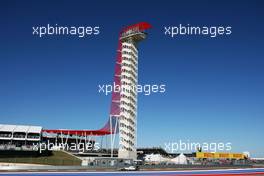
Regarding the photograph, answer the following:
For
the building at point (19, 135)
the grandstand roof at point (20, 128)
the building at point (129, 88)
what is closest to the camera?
the building at point (129, 88)

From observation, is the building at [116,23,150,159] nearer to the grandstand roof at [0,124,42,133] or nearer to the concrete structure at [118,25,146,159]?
the concrete structure at [118,25,146,159]

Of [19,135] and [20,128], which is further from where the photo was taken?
[20,128]

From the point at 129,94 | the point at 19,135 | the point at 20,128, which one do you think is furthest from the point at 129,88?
the point at 19,135

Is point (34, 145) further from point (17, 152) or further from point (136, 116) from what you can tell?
point (136, 116)

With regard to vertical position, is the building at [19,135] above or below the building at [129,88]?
below

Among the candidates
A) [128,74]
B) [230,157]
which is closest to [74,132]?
[128,74]

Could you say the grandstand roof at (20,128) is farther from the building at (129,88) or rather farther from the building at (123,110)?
the building at (129,88)

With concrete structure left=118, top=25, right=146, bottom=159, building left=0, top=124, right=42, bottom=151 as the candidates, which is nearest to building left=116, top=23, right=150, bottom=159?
concrete structure left=118, top=25, right=146, bottom=159

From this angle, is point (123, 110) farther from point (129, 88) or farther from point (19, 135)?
point (19, 135)

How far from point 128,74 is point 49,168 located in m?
52.8

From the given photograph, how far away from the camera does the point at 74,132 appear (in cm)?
11719

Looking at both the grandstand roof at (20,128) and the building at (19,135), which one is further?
the grandstand roof at (20,128)

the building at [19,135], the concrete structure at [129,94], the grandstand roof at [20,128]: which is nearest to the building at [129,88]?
the concrete structure at [129,94]

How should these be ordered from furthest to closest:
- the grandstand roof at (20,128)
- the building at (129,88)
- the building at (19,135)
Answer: the grandstand roof at (20,128) → the building at (19,135) → the building at (129,88)
